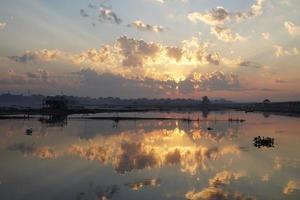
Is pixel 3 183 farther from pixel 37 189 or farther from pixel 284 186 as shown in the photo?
pixel 284 186

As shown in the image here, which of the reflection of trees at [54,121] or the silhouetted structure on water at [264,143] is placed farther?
the reflection of trees at [54,121]

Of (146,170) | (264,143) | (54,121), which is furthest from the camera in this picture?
(54,121)

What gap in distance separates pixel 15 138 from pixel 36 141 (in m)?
5.19

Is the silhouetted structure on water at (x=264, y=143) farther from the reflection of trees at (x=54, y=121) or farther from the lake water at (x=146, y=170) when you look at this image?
the reflection of trees at (x=54, y=121)

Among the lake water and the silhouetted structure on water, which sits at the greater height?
the silhouetted structure on water

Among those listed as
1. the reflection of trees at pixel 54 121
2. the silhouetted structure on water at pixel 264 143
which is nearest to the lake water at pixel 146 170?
the silhouetted structure on water at pixel 264 143

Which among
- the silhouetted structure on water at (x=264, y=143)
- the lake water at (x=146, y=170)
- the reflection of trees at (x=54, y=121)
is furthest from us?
the reflection of trees at (x=54, y=121)

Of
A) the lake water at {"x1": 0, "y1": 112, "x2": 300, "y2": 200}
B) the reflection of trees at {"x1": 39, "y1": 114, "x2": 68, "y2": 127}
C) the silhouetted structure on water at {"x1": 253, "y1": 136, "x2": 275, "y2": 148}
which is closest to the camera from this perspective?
the lake water at {"x1": 0, "y1": 112, "x2": 300, "y2": 200}

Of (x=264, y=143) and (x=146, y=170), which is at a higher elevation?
(x=264, y=143)

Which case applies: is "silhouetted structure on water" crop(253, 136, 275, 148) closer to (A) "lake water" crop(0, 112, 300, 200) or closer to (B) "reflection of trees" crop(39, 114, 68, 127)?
(A) "lake water" crop(0, 112, 300, 200)

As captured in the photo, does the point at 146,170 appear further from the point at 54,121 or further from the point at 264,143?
the point at 54,121

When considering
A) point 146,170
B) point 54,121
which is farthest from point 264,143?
point 54,121

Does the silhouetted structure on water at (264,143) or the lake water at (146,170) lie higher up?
the silhouetted structure on water at (264,143)

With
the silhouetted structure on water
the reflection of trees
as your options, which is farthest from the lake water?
the reflection of trees
